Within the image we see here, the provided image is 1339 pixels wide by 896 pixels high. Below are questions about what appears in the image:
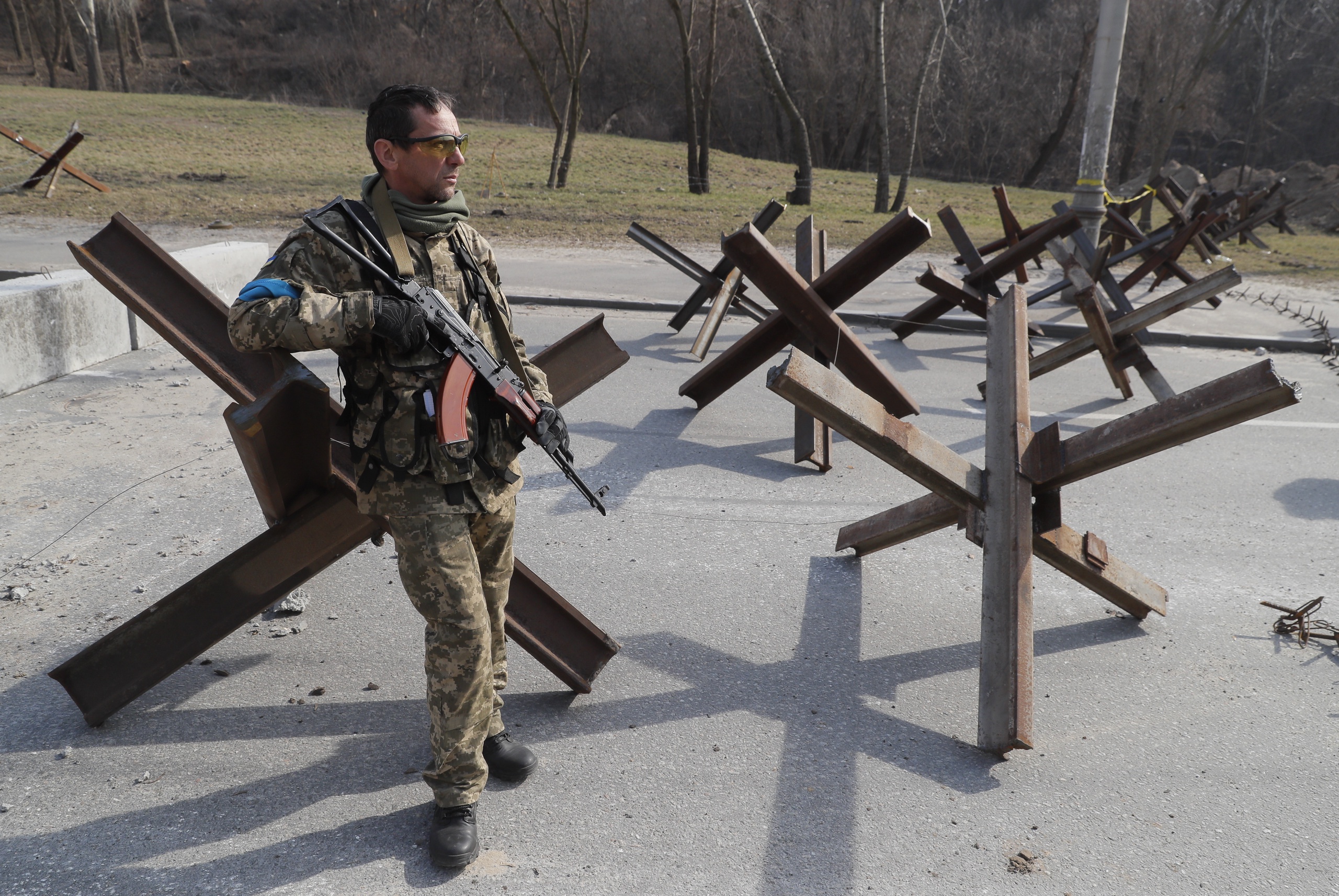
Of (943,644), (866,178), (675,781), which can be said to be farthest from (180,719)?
(866,178)

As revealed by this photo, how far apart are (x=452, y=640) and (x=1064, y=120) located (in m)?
40.0

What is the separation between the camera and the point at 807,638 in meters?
3.57

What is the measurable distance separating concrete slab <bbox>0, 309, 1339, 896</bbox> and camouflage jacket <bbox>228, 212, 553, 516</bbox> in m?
0.88

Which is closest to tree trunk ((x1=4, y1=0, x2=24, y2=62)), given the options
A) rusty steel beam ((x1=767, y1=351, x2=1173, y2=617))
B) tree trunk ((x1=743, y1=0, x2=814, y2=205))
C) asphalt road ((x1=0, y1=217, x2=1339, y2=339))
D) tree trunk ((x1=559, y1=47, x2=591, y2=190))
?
tree trunk ((x1=559, y1=47, x2=591, y2=190))

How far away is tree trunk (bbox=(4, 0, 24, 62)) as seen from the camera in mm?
44188

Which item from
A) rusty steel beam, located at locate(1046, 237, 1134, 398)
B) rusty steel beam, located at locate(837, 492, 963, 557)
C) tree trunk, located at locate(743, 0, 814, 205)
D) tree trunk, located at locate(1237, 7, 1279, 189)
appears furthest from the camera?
tree trunk, located at locate(1237, 7, 1279, 189)

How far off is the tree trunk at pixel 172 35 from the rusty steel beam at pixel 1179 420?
57225mm

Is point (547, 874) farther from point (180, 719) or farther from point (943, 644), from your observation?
point (943, 644)

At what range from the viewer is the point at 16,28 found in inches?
1800

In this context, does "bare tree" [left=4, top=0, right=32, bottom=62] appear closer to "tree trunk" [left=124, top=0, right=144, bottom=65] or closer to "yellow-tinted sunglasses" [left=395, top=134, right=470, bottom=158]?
"tree trunk" [left=124, top=0, right=144, bottom=65]

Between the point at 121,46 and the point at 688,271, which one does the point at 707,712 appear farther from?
the point at 121,46

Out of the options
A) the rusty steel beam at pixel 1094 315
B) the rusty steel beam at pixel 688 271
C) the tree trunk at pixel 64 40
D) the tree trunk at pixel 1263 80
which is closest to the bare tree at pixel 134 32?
the tree trunk at pixel 64 40

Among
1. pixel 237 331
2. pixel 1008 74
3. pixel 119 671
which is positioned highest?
pixel 1008 74

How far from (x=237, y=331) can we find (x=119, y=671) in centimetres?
124
